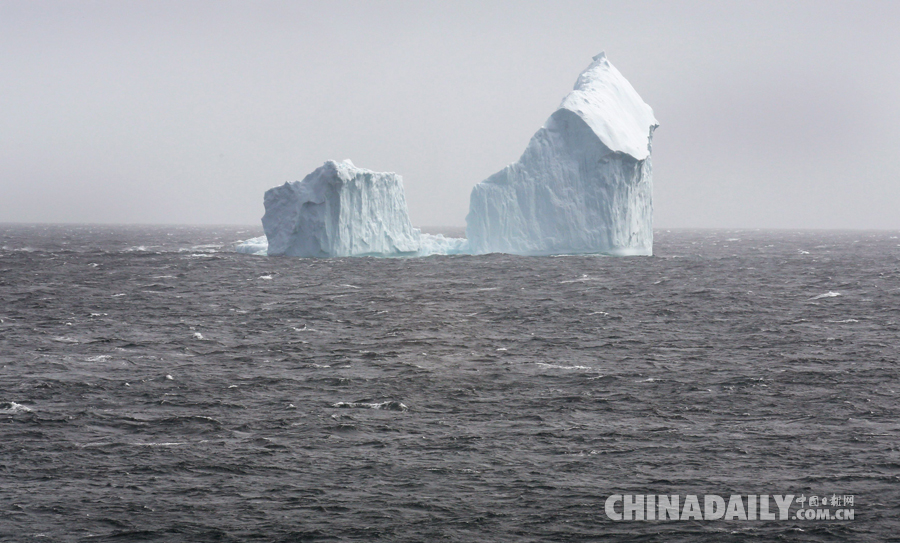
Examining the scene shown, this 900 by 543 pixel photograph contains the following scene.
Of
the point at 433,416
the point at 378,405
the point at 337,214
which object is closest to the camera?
the point at 433,416

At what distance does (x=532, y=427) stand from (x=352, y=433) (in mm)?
3782

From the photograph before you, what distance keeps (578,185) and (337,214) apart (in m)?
17.0

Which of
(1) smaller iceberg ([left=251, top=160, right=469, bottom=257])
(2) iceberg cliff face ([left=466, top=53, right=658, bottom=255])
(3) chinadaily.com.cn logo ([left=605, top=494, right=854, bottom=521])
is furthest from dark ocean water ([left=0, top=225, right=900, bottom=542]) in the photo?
(2) iceberg cliff face ([left=466, top=53, right=658, bottom=255])

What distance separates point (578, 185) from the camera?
57.2 m

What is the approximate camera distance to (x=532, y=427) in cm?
1723

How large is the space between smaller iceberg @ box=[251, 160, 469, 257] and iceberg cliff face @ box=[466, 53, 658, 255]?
20.1 ft

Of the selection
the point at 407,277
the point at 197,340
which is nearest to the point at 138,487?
the point at 197,340

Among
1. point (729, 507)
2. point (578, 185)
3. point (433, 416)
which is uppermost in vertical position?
point (578, 185)

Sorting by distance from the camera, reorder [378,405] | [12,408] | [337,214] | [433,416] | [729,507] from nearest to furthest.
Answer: [729,507] → [433,416] → [12,408] → [378,405] → [337,214]

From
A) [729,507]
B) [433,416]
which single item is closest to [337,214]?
[433,416]

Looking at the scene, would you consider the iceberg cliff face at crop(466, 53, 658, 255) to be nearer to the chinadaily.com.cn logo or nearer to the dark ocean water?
the dark ocean water

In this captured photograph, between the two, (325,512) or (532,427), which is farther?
(532,427)

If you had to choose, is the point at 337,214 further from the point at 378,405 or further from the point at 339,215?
the point at 378,405

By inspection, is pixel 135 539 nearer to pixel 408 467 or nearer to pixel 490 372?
pixel 408 467
